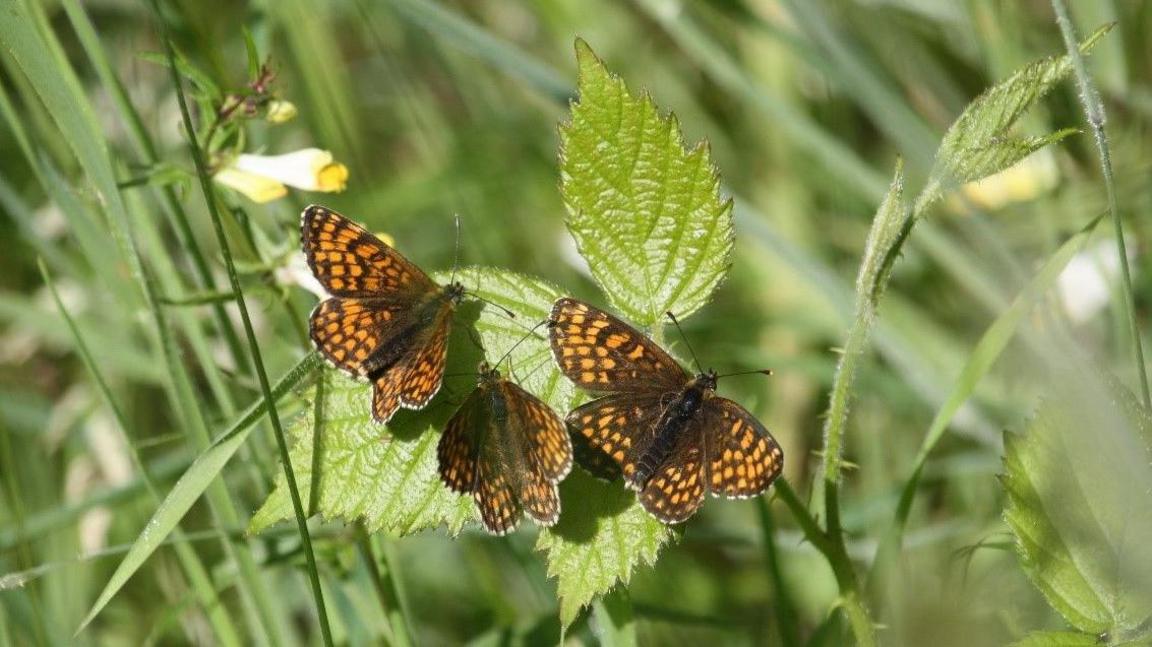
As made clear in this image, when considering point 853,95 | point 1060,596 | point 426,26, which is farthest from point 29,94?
point 1060,596

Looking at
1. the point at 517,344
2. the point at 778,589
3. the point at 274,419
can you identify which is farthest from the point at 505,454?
the point at 778,589

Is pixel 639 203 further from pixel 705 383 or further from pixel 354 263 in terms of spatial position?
pixel 354 263

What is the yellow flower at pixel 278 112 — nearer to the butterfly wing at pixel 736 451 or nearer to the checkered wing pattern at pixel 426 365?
the checkered wing pattern at pixel 426 365

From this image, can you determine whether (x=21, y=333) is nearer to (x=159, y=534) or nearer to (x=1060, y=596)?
(x=159, y=534)

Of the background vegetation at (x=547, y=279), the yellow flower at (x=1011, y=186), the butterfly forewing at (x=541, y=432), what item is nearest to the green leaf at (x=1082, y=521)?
the background vegetation at (x=547, y=279)

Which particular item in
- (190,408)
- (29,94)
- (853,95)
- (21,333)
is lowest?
(21,333)

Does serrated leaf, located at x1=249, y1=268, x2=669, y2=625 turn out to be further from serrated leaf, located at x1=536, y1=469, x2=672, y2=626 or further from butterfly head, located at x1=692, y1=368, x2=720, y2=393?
butterfly head, located at x1=692, y1=368, x2=720, y2=393

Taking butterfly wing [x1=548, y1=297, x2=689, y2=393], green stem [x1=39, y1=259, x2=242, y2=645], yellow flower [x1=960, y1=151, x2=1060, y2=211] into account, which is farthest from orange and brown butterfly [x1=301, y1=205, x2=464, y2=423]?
yellow flower [x1=960, y1=151, x2=1060, y2=211]
